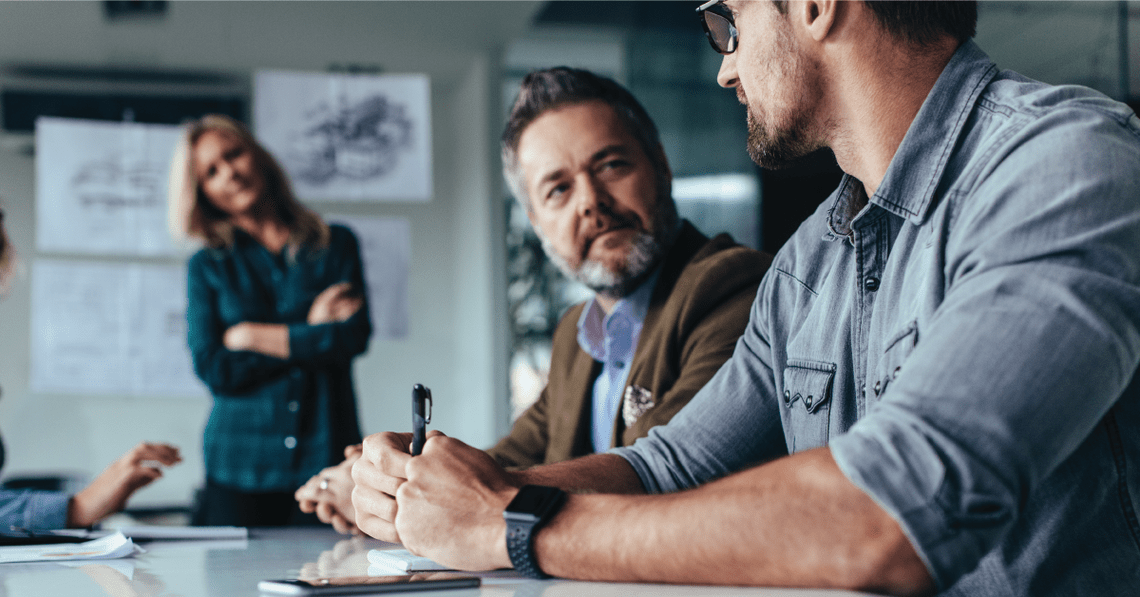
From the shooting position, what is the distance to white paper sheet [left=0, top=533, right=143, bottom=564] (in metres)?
1.04

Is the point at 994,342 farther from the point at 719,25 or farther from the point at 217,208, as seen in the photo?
the point at 217,208

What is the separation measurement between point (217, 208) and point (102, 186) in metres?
0.61

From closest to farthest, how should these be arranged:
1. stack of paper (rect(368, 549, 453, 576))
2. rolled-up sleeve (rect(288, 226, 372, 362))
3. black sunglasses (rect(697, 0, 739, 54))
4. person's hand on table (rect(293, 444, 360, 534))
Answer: stack of paper (rect(368, 549, 453, 576)) → black sunglasses (rect(697, 0, 739, 54)) → person's hand on table (rect(293, 444, 360, 534)) → rolled-up sleeve (rect(288, 226, 372, 362))

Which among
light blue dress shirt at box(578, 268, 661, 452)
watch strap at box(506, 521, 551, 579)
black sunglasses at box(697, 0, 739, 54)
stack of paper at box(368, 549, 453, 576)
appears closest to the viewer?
watch strap at box(506, 521, 551, 579)

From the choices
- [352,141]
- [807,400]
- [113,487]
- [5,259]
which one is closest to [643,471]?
[807,400]

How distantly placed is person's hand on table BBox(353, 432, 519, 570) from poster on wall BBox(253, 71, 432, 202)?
2.35 m

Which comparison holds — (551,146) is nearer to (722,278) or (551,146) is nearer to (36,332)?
(722,278)

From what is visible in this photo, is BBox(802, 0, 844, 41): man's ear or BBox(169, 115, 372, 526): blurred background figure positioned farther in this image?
BBox(169, 115, 372, 526): blurred background figure

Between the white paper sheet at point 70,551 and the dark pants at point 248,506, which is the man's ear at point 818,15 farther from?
the dark pants at point 248,506

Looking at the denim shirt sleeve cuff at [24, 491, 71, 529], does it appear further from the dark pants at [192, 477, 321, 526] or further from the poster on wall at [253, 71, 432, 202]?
the poster on wall at [253, 71, 432, 202]

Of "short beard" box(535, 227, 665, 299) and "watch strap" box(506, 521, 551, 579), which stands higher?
"short beard" box(535, 227, 665, 299)

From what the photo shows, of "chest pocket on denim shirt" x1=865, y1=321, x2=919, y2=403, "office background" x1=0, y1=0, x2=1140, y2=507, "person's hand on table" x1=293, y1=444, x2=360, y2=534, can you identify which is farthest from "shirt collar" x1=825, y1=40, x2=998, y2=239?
"office background" x1=0, y1=0, x2=1140, y2=507

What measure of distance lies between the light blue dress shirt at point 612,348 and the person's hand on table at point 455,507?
659mm

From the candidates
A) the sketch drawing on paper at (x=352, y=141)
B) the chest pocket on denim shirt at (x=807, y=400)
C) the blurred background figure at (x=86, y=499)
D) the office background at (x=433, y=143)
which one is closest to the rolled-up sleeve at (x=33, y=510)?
the blurred background figure at (x=86, y=499)
